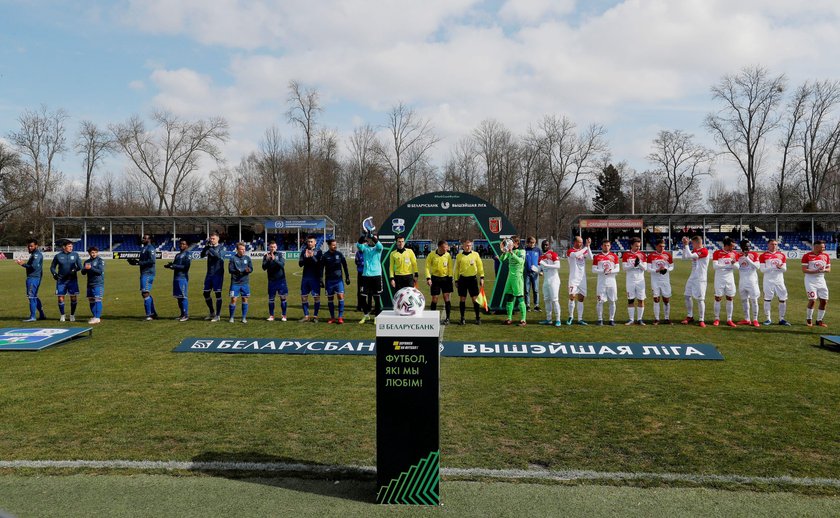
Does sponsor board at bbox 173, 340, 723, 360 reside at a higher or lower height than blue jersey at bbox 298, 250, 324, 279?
lower

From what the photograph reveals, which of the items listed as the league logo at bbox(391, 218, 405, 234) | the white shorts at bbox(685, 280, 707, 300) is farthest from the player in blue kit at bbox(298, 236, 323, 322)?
the white shorts at bbox(685, 280, 707, 300)

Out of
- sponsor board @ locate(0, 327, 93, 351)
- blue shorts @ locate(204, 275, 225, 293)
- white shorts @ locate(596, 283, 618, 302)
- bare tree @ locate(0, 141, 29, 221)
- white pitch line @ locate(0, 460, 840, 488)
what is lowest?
white pitch line @ locate(0, 460, 840, 488)

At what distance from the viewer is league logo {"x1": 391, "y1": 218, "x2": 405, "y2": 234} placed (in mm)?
14328

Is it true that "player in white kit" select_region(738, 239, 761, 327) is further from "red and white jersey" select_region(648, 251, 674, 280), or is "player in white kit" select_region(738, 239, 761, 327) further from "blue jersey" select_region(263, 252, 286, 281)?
"blue jersey" select_region(263, 252, 286, 281)

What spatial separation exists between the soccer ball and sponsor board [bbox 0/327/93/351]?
319 inches

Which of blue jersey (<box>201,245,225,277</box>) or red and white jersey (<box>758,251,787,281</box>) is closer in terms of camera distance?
red and white jersey (<box>758,251,787,281</box>)

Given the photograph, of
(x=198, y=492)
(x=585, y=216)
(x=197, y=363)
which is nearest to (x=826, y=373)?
(x=198, y=492)

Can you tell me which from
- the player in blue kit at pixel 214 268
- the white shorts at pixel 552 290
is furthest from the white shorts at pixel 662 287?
the player in blue kit at pixel 214 268

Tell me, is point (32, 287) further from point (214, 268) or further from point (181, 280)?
point (214, 268)

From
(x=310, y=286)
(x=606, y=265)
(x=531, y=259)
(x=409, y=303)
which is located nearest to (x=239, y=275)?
(x=310, y=286)

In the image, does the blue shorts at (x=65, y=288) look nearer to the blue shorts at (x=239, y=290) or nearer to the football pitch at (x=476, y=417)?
the football pitch at (x=476, y=417)

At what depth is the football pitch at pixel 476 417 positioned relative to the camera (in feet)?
14.2

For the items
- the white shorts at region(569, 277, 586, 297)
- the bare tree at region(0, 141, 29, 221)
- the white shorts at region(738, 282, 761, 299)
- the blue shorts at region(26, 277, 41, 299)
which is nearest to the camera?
the white shorts at region(738, 282, 761, 299)

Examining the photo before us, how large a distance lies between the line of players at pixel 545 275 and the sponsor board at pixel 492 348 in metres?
2.43
